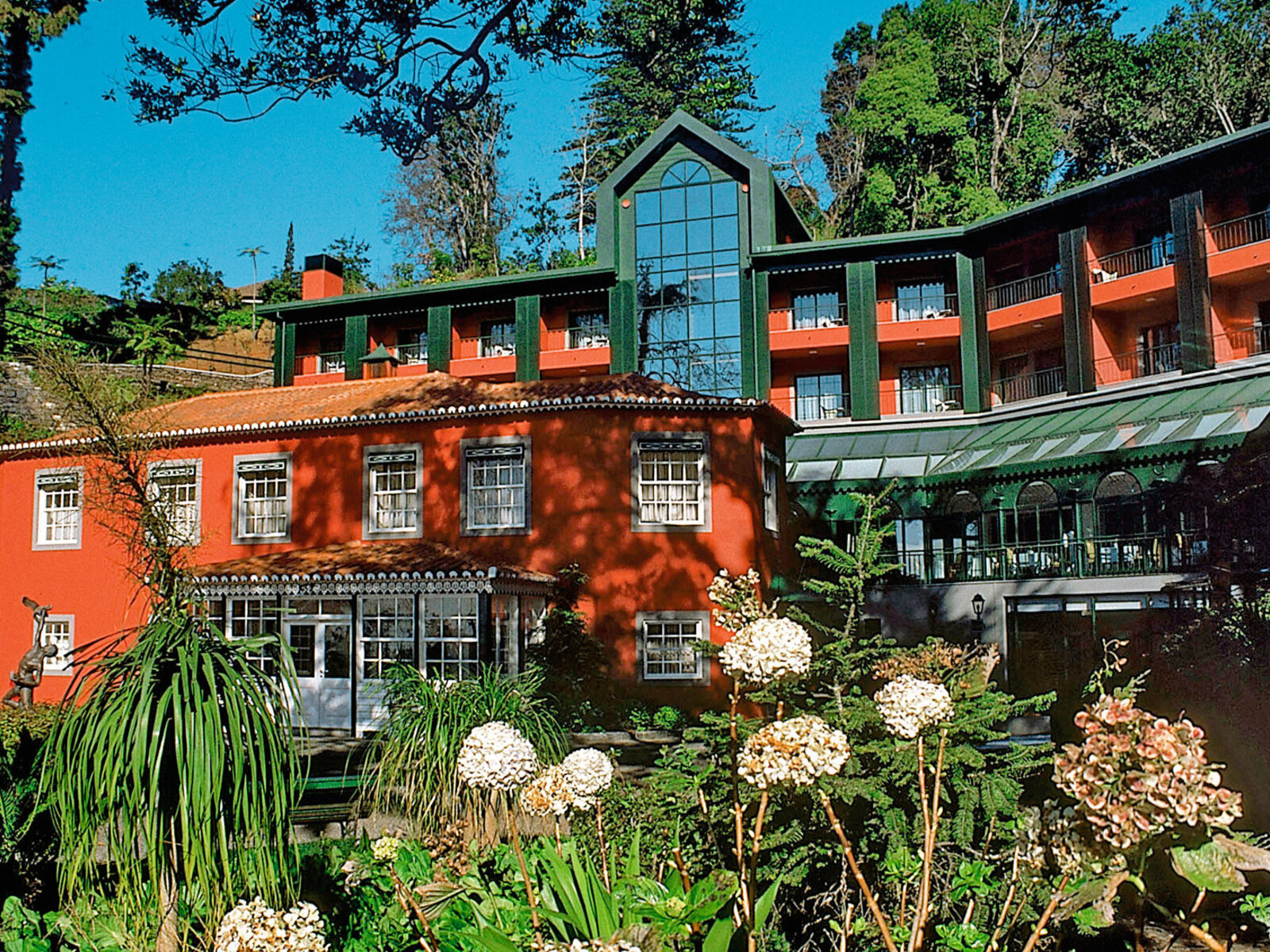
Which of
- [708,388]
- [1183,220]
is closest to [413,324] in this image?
[708,388]

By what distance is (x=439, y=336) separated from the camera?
32.9 metres

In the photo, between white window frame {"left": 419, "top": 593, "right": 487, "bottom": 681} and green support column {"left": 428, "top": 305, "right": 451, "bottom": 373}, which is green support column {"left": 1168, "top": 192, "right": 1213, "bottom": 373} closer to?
white window frame {"left": 419, "top": 593, "right": 487, "bottom": 681}

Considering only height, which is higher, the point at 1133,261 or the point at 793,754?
the point at 1133,261

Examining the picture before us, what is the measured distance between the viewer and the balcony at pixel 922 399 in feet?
98.9

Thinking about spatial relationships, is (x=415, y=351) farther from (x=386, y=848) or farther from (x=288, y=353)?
(x=386, y=848)

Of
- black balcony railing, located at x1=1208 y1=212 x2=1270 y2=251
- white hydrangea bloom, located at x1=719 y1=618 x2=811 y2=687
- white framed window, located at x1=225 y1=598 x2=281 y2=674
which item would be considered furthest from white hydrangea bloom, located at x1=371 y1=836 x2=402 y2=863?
black balcony railing, located at x1=1208 y1=212 x2=1270 y2=251

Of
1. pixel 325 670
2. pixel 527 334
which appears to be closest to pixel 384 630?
pixel 325 670

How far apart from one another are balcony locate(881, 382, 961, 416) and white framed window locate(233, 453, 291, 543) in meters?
16.8

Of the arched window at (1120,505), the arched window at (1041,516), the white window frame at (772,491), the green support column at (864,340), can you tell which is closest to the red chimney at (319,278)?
the green support column at (864,340)

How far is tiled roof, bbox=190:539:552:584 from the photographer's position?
17.1 m

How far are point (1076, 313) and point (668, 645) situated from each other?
15251 millimetres

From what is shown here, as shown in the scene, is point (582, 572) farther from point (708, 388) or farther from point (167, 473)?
point (708, 388)

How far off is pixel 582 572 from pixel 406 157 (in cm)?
973

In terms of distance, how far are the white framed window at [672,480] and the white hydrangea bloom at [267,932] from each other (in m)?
16.0
